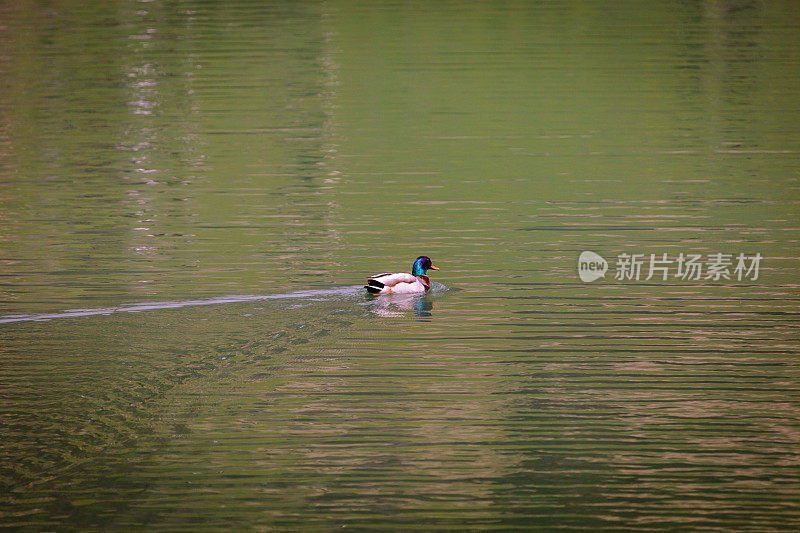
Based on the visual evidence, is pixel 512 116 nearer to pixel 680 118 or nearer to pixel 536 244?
pixel 680 118

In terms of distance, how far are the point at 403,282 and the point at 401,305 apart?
276 millimetres

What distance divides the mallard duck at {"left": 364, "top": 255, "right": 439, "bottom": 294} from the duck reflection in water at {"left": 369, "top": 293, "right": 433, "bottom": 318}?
0.24 ft

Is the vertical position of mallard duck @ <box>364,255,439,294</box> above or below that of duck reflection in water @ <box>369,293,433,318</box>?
above

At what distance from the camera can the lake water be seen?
811cm

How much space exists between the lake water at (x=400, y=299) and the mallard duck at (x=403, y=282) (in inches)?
6.1

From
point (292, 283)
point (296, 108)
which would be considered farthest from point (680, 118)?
point (292, 283)

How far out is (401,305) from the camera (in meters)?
12.2

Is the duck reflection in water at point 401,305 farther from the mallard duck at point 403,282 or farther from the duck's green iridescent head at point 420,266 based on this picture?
the duck's green iridescent head at point 420,266

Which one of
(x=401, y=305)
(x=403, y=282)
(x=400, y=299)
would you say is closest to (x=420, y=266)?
(x=403, y=282)

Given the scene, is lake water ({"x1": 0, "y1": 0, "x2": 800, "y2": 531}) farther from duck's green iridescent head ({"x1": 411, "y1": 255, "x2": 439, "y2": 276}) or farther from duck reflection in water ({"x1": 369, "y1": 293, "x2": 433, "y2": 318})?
duck's green iridescent head ({"x1": 411, "y1": 255, "x2": 439, "y2": 276})

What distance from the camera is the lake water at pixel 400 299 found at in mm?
8109

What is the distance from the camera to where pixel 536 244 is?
1460 cm

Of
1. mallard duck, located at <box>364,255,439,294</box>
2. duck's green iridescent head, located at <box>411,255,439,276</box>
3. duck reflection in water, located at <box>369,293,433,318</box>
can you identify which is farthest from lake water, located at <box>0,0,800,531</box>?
duck's green iridescent head, located at <box>411,255,439,276</box>

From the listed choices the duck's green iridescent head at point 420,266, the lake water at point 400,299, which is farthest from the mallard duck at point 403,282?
the lake water at point 400,299
